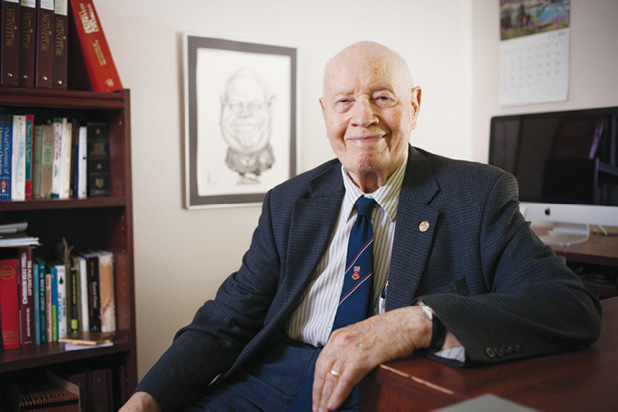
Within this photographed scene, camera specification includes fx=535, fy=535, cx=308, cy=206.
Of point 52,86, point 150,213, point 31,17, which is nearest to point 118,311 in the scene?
point 150,213

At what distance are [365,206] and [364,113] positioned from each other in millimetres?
259

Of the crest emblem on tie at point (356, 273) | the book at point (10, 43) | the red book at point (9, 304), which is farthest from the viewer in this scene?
the red book at point (9, 304)

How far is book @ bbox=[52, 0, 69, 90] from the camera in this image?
6.07 ft

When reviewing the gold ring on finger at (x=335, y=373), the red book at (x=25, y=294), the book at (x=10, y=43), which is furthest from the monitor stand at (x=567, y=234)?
the book at (x=10, y=43)

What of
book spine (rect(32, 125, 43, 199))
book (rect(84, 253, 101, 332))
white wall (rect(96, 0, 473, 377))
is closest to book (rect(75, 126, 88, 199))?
book spine (rect(32, 125, 43, 199))

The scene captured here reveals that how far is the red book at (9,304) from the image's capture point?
1.84 meters

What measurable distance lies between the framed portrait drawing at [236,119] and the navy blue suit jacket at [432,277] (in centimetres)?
108

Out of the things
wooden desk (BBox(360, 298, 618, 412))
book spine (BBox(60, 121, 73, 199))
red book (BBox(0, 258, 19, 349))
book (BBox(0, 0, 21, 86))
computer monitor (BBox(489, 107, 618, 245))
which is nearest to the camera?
wooden desk (BBox(360, 298, 618, 412))

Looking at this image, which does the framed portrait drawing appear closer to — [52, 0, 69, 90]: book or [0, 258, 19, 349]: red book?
[52, 0, 69, 90]: book

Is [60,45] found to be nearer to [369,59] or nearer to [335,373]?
[369,59]

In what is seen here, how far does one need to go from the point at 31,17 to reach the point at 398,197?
4.51 feet

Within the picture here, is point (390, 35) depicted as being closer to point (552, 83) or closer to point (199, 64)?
point (552, 83)

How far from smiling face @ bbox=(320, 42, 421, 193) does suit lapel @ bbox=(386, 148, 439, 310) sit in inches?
4.1

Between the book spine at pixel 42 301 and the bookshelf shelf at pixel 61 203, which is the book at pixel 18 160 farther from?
the book spine at pixel 42 301
